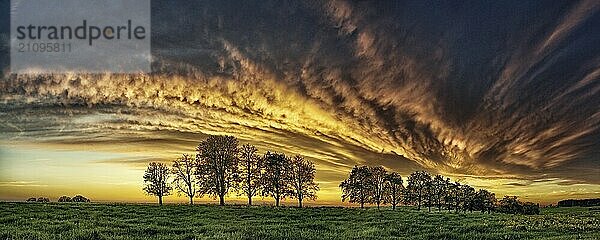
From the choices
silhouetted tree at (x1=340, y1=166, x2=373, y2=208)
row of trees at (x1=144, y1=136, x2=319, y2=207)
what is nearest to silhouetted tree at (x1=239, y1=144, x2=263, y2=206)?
row of trees at (x1=144, y1=136, x2=319, y2=207)

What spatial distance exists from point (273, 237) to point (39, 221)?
15.4 meters

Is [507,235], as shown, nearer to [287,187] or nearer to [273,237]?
[273,237]

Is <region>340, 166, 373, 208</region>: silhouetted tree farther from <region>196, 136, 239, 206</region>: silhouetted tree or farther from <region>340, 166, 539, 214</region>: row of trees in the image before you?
<region>196, 136, 239, 206</region>: silhouetted tree

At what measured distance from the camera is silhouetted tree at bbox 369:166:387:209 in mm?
92125

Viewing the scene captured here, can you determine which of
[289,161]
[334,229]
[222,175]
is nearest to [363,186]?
[289,161]

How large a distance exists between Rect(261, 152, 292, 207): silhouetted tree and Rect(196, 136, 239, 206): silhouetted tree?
689 centimetres

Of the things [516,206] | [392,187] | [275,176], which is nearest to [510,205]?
[516,206]

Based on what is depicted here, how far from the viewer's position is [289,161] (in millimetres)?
69938

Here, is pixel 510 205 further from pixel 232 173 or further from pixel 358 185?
pixel 232 173

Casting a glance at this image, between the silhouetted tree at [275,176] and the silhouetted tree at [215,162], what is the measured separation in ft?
22.6

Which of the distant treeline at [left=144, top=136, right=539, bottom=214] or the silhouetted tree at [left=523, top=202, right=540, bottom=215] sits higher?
the distant treeline at [left=144, top=136, right=539, bottom=214]

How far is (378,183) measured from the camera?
93.7m

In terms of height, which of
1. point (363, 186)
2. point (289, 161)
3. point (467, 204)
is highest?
point (289, 161)

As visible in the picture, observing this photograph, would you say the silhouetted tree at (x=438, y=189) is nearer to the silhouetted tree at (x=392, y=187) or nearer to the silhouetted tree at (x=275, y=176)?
the silhouetted tree at (x=392, y=187)
